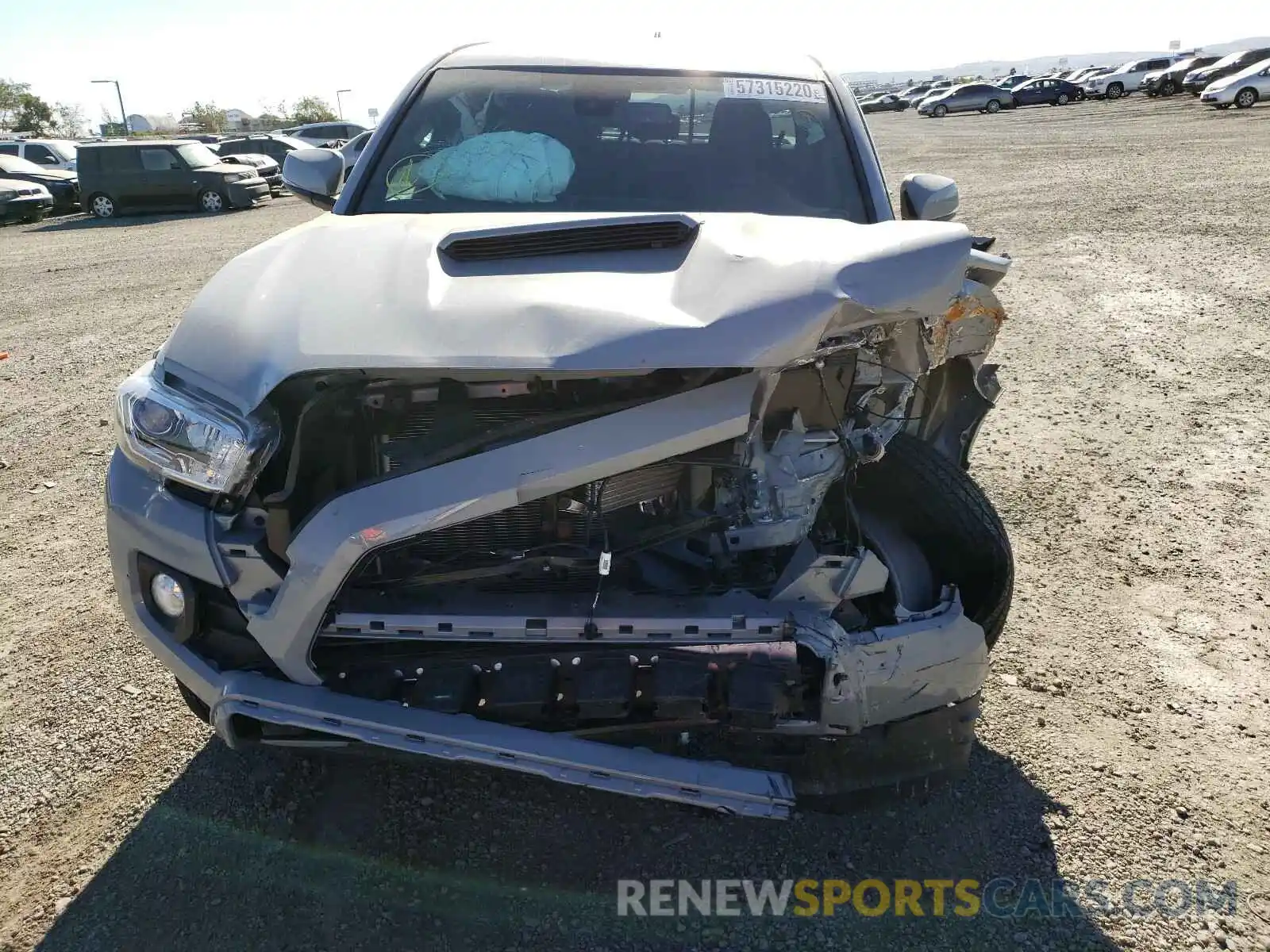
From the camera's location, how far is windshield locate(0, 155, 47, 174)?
18.5 m

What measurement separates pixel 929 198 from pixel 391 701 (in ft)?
8.19

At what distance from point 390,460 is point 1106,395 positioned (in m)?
4.72

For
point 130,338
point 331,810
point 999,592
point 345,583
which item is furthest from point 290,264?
point 130,338

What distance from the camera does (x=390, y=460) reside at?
216 centimetres

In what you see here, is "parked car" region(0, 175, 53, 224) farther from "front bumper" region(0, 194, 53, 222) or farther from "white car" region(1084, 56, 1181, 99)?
"white car" region(1084, 56, 1181, 99)

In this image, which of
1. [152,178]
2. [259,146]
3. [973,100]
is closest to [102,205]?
[152,178]

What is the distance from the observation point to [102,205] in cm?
1750

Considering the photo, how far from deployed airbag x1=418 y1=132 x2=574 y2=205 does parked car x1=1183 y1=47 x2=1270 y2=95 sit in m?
35.2

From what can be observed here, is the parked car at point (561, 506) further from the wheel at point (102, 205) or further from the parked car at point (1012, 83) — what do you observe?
Result: the parked car at point (1012, 83)

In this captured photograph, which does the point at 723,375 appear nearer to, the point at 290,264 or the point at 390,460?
the point at 390,460

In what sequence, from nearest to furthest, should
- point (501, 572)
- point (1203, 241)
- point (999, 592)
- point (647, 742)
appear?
point (501, 572) < point (647, 742) < point (999, 592) < point (1203, 241)

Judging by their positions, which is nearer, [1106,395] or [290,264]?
[290,264]

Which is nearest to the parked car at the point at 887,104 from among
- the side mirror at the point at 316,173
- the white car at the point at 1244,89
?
the white car at the point at 1244,89

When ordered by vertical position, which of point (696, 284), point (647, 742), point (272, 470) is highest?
point (696, 284)
